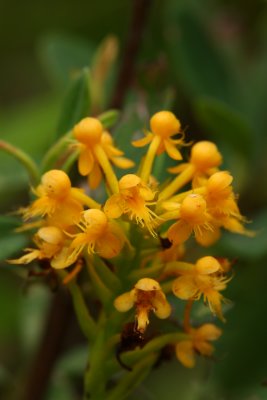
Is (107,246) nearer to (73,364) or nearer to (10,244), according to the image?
(10,244)

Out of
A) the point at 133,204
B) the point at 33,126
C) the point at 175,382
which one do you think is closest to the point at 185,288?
the point at 133,204

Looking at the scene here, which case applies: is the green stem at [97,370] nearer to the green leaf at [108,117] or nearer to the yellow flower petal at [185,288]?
the yellow flower petal at [185,288]

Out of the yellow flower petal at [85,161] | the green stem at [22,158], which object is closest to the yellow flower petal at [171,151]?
the yellow flower petal at [85,161]

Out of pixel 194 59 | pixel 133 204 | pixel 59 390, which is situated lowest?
pixel 59 390

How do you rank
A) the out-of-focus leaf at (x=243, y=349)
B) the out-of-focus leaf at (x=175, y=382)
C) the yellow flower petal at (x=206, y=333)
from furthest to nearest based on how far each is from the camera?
the out-of-focus leaf at (x=175, y=382), the out-of-focus leaf at (x=243, y=349), the yellow flower petal at (x=206, y=333)

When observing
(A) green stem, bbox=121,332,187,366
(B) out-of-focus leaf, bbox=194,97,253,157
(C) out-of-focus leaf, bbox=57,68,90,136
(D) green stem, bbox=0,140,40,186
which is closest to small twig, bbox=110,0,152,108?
(B) out-of-focus leaf, bbox=194,97,253,157

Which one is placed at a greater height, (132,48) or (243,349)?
(132,48)
